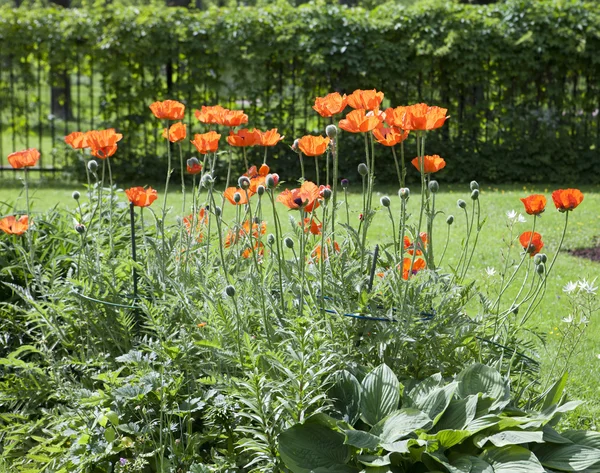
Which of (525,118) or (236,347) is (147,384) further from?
(525,118)

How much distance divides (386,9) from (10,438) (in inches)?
314

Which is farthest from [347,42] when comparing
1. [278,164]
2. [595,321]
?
[595,321]

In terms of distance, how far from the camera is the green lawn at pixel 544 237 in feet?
12.2

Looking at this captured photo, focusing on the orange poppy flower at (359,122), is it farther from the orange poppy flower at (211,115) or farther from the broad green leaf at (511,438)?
the broad green leaf at (511,438)

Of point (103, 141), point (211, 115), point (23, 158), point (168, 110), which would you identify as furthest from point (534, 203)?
point (23, 158)

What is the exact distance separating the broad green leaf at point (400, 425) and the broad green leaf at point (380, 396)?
0.04 metres

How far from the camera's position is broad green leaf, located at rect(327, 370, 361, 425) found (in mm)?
2418

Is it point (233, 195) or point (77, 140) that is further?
point (77, 140)

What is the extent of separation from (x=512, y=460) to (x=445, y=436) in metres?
0.20

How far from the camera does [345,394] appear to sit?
2.46 meters

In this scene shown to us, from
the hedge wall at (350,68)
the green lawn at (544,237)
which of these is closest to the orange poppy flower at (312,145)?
the green lawn at (544,237)

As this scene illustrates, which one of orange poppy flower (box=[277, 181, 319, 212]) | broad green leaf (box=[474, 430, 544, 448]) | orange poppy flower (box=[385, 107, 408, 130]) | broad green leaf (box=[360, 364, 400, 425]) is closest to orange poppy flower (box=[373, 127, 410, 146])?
orange poppy flower (box=[385, 107, 408, 130])

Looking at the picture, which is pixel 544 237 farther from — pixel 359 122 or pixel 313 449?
pixel 313 449

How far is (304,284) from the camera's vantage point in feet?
8.66
